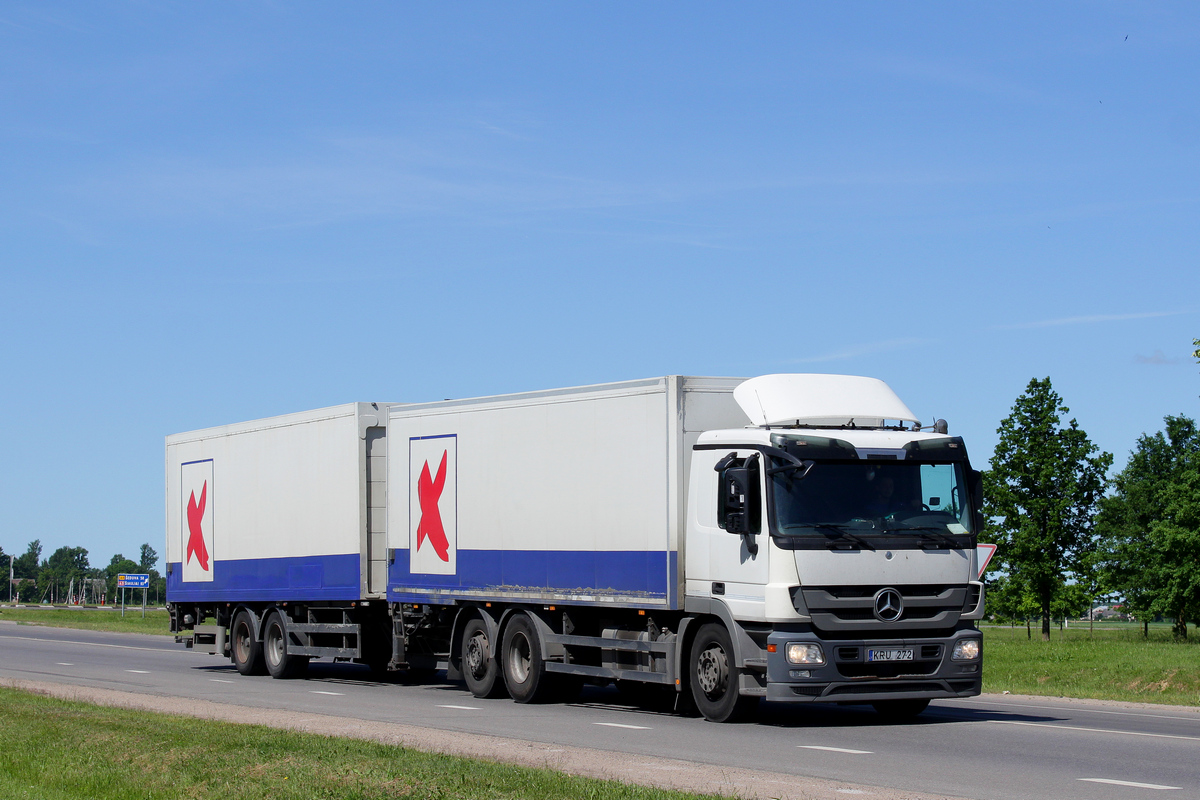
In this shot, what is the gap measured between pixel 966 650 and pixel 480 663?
6.59m

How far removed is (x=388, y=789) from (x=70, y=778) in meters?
3.01

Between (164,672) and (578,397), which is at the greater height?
(578,397)

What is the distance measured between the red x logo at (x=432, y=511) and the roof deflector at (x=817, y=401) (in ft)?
17.0

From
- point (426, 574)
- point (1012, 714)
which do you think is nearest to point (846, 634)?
point (1012, 714)

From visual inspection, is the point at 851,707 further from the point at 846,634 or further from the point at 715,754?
the point at 715,754

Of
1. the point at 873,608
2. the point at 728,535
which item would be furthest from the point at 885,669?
the point at 728,535

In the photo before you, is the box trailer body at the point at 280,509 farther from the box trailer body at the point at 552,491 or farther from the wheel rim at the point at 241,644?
the box trailer body at the point at 552,491

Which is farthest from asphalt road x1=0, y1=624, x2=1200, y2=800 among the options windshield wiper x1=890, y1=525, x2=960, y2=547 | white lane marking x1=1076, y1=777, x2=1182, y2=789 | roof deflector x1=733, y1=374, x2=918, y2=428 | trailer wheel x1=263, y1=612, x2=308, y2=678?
roof deflector x1=733, y1=374, x2=918, y2=428

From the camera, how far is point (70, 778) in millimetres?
11188

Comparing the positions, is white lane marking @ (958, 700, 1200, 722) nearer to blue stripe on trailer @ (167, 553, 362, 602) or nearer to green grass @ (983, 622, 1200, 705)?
green grass @ (983, 622, 1200, 705)

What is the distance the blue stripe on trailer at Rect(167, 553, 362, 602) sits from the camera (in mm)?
21656

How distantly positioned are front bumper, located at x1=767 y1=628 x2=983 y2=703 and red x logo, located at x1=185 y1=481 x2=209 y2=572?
1437cm

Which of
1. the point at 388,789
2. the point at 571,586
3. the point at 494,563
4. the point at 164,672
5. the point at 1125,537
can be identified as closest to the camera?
the point at 388,789

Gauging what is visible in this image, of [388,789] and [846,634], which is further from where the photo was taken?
[846,634]
